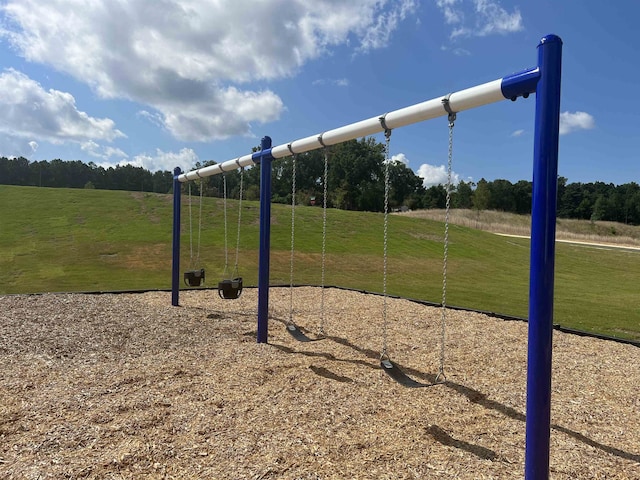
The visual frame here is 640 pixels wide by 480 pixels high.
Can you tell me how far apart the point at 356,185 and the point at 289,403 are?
4543 cm

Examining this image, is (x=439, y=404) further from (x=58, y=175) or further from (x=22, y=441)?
(x=58, y=175)

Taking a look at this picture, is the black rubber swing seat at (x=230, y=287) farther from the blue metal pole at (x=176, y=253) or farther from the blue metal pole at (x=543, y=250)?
the blue metal pole at (x=543, y=250)

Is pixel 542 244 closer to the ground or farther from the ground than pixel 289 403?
farther from the ground

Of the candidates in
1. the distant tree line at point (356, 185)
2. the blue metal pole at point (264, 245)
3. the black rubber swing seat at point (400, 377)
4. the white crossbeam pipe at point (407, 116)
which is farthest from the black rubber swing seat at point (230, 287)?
the distant tree line at point (356, 185)

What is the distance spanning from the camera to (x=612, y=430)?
3.15 m

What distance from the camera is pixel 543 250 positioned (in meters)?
2.26

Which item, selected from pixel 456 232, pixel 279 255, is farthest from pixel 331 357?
pixel 456 232

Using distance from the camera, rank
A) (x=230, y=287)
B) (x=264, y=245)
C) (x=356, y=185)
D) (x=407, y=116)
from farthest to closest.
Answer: (x=356, y=185) → (x=230, y=287) → (x=264, y=245) → (x=407, y=116)

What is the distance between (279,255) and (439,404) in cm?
1307

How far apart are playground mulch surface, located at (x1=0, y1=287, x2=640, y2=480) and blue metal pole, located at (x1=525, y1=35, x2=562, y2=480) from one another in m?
0.42

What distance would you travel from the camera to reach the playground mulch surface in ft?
8.66

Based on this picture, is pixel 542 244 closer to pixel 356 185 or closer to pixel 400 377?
pixel 400 377

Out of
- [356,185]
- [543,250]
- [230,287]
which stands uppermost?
[356,185]

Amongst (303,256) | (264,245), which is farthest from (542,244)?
(303,256)
